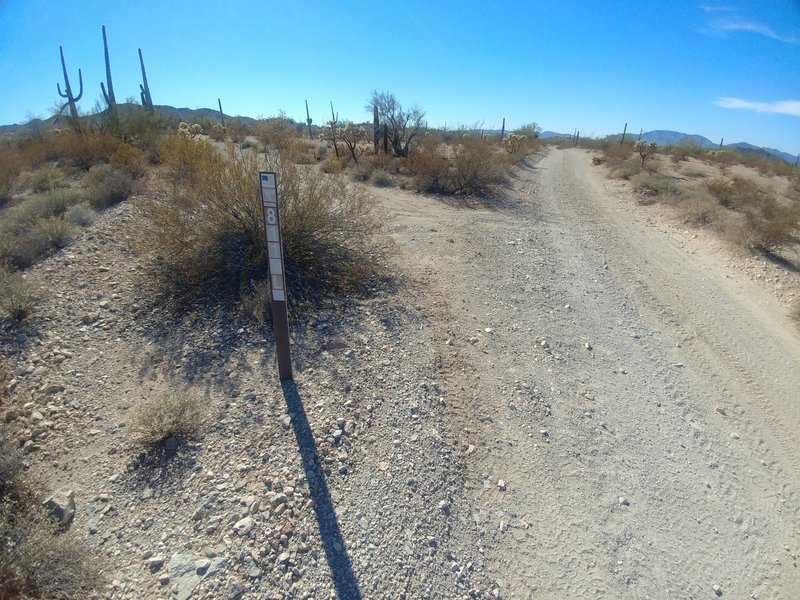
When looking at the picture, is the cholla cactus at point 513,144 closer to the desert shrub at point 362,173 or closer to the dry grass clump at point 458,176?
the dry grass clump at point 458,176

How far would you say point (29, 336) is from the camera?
174 inches

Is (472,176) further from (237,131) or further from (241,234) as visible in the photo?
(241,234)

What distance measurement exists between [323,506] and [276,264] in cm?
183

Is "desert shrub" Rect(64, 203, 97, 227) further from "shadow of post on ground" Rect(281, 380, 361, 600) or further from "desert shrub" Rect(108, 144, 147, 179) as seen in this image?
"shadow of post on ground" Rect(281, 380, 361, 600)

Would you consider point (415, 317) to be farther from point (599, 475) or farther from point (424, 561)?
point (424, 561)

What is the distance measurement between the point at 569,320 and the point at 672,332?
134 centimetres

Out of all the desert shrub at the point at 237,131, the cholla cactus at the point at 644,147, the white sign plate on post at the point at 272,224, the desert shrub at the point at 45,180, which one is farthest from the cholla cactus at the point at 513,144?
the white sign plate on post at the point at 272,224

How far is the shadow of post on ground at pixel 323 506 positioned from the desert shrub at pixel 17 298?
3.33 m

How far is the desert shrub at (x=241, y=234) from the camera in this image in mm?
5352

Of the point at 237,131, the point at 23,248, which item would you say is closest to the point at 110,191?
the point at 23,248

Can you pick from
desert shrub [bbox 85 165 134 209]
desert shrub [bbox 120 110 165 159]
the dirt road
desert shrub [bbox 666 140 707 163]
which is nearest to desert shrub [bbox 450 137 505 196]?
the dirt road

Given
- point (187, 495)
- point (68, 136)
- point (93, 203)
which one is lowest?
point (187, 495)

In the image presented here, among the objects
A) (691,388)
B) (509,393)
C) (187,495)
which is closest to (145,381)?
(187,495)

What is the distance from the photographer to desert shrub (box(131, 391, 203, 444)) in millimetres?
3193
